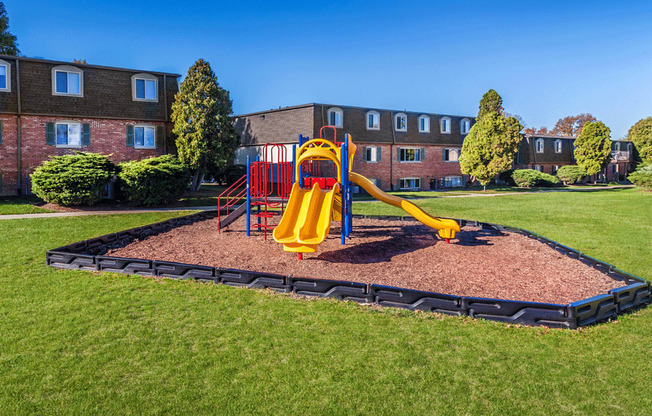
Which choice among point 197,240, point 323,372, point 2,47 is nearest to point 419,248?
point 197,240

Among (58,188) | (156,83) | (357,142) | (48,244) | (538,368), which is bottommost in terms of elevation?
(538,368)

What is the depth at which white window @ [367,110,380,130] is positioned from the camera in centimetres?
3492

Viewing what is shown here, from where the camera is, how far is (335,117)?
32656mm

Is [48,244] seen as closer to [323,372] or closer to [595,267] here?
[323,372]

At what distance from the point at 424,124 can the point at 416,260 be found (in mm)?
30580

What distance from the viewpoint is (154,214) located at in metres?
17.8

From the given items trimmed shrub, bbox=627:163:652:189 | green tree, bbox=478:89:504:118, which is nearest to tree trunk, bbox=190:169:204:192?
green tree, bbox=478:89:504:118

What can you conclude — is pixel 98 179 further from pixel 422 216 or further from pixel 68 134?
pixel 422 216

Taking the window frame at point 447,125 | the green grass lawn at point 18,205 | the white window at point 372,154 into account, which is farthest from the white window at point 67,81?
the window frame at point 447,125

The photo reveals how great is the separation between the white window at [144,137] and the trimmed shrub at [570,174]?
41064mm

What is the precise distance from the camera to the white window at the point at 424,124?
3850 cm

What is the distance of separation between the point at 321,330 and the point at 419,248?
6.10m

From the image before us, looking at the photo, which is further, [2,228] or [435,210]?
[435,210]

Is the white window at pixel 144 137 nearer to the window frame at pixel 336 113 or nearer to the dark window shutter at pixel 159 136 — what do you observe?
the dark window shutter at pixel 159 136
